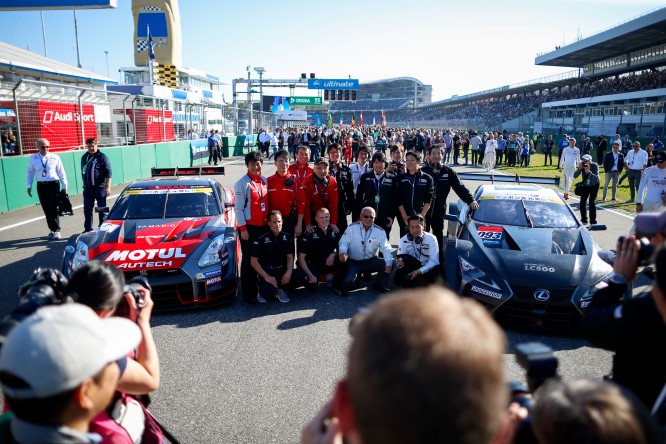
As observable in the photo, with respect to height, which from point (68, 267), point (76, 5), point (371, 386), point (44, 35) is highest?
point (44, 35)

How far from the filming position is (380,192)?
685 centimetres

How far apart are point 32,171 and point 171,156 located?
13.5m

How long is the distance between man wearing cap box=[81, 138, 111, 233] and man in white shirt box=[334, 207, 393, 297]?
5043mm

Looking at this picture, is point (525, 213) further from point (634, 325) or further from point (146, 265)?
point (146, 265)

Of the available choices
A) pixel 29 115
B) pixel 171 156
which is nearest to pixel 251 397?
pixel 29 115

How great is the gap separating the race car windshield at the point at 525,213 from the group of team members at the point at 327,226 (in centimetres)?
25

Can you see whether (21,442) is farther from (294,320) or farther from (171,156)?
(171,156)

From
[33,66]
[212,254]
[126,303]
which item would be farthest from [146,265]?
[33,66]

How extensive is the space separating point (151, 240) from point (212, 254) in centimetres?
76

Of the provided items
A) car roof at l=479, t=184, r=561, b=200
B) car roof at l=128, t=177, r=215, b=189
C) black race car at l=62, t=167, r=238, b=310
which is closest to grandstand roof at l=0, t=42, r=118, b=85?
car roof at l=128, t=177, r=215, b=189

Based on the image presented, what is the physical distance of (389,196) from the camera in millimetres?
6828

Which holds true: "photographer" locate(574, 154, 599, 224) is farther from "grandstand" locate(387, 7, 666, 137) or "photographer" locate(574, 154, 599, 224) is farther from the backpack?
"grandstand" locate(387, 7, 666, 137)

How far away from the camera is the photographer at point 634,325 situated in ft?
5.43

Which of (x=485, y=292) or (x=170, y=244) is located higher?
(x=170, y=244)
